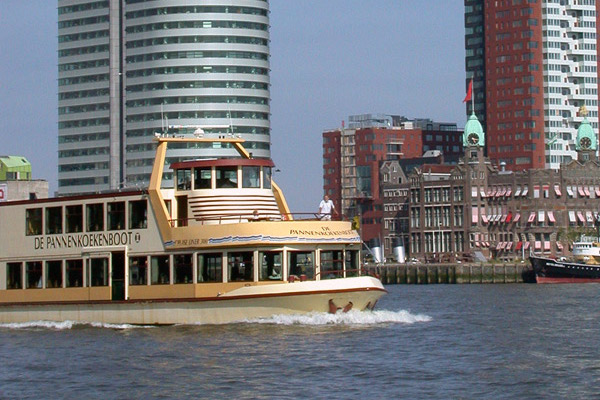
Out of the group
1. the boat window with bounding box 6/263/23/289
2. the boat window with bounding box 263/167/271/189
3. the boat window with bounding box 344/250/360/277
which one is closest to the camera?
the boat window with bounding box 344/250/360/277

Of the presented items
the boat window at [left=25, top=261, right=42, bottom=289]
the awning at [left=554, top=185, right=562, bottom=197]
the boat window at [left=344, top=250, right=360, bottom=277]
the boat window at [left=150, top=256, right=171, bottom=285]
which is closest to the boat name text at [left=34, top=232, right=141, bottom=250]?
the boat window at [left=25, top=261, right=42, bottom=289]

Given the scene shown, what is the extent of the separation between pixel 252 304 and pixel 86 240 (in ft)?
29.1

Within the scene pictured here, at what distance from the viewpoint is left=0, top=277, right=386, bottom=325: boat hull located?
5003 cm

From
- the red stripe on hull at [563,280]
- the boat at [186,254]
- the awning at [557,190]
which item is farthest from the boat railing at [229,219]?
the awning at [557,190]

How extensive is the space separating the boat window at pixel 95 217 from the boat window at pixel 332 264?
30.5 ft

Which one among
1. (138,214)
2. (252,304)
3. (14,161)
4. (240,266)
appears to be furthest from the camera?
(14,161)

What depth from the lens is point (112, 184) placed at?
196 metres

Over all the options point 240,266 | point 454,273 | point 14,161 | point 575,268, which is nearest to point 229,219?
point 240,266

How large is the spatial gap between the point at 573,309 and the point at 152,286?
1294 inches

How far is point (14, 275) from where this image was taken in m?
58.9

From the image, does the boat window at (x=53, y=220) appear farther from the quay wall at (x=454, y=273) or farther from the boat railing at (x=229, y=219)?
the quay wall at (x=454, y=273)

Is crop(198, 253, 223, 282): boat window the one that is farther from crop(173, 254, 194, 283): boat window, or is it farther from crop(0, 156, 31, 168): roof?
crop(0, 156, 31, 168): roof

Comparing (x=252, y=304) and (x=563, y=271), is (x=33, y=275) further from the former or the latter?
(x=563, y=271)

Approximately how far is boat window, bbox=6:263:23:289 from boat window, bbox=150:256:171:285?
774 centimetres
